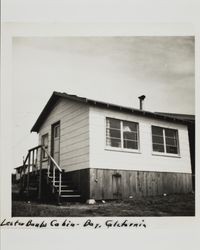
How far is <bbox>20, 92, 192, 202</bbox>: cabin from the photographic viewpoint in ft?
34.1

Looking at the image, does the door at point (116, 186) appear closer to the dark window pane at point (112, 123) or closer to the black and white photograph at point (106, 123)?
the black and white photograph at point (106, 123)

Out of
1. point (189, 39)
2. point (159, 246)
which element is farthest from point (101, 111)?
point (159, 246)

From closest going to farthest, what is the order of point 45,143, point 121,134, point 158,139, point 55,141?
point 121,134, point 158,139, point 55,141, point 45,143

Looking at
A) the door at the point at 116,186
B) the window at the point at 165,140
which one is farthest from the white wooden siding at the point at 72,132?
the window at the point at 165,140

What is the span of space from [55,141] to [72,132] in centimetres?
187

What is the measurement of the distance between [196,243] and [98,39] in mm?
5008

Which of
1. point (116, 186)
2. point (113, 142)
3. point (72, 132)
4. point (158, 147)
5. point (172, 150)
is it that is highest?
point (72, 132)

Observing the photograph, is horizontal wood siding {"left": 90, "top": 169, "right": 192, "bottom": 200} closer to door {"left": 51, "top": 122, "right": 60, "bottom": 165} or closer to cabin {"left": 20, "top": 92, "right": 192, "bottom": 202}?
cabin {"left": 20, "top": 92, "right": 192, "bottom": 202}

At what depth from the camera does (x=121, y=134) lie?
11.2m

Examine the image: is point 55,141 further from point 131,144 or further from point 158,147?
point 158,147

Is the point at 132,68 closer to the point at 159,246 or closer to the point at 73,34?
the point at 73,34

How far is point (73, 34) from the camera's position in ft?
24.6

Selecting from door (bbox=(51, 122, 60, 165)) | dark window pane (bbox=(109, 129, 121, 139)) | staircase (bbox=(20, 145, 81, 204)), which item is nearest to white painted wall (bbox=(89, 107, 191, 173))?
dark window pane (bbox=(109, 129, 121, 139))

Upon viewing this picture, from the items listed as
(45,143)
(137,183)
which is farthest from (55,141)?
(137,183)
